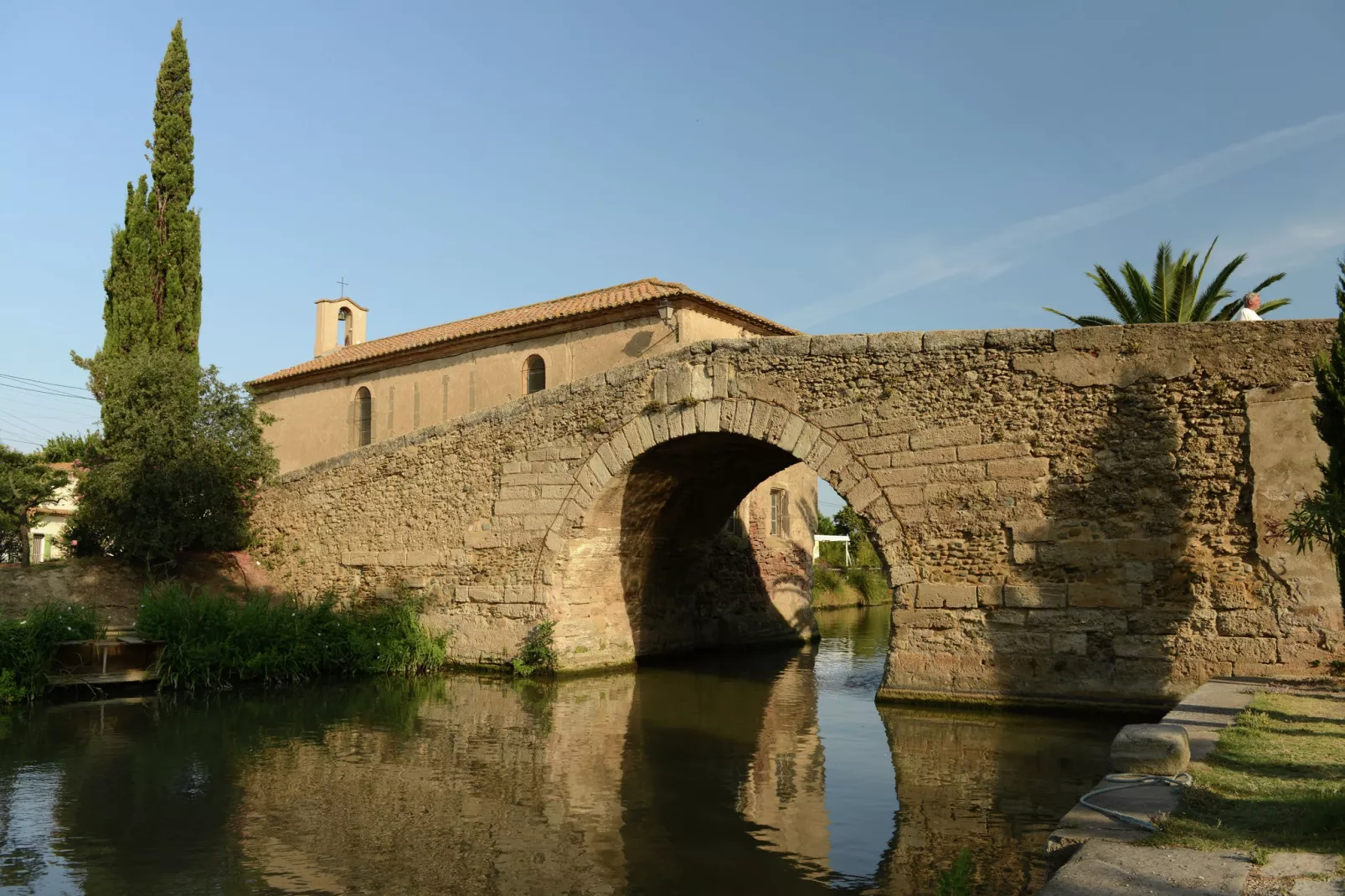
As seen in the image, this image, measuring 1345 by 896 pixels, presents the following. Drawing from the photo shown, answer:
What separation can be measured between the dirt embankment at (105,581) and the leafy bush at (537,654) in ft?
16.3

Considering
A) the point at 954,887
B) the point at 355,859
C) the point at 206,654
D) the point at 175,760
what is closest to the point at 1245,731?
the point at 954,887

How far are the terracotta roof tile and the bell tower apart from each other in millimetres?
1211

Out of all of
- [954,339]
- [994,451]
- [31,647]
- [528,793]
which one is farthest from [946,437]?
[31,647]

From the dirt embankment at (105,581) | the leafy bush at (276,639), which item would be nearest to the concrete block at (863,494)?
the leafy bush at (276,639)

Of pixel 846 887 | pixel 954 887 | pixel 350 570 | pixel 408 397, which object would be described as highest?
pixel 408 397

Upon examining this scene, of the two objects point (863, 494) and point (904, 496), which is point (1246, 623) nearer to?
point (904, 496)

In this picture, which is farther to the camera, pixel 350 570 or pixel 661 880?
pixel 350 570

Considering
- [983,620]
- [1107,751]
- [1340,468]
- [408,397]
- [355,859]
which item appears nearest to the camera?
[355,859]

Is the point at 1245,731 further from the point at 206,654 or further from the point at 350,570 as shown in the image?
the point at 350,570

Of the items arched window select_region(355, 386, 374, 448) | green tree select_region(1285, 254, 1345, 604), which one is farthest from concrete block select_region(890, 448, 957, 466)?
arched window select_region(355, 386, 374, 448)

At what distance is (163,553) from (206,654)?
3.49 m

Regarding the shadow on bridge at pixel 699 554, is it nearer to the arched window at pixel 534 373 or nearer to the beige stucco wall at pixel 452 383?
the beige stucco wall at pixel 452 383

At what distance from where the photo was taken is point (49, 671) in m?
11.6

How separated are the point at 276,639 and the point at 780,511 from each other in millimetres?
9629
